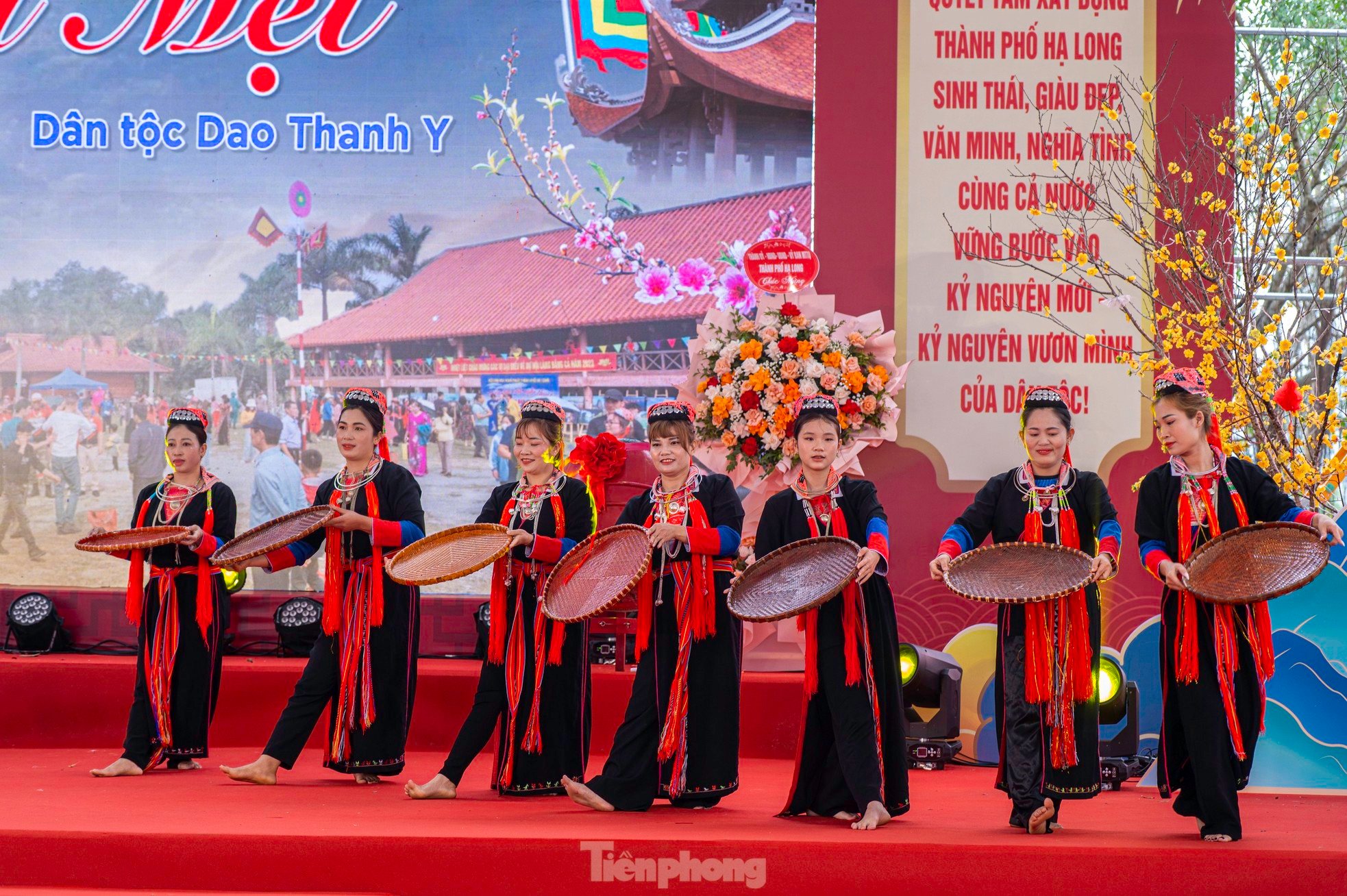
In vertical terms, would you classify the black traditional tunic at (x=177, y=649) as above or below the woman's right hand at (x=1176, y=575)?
below

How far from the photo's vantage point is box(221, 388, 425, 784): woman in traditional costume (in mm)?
4324

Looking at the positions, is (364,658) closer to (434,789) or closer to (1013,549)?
(434,789)

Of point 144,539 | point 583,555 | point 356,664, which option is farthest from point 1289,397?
point 144,539

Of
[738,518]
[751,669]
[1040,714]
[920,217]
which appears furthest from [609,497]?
[1040,714]

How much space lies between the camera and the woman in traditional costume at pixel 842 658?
365 centimetres

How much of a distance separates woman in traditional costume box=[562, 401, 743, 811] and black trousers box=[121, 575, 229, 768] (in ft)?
5.38

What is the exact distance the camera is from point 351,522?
4227 millimetres

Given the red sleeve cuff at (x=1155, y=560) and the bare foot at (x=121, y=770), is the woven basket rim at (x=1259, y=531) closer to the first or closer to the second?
the red sleeve cuff at (x=1155, y=560)

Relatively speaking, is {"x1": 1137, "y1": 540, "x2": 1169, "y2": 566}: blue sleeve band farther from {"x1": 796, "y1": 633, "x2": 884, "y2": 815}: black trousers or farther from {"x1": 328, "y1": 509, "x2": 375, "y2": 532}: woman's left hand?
{"x1": 328, "y1": 509, "x2": 375, "y2": 532}: woman's left hand

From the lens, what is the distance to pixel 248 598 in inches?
251

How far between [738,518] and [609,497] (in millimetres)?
1754

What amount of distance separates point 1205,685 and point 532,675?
2.09 m

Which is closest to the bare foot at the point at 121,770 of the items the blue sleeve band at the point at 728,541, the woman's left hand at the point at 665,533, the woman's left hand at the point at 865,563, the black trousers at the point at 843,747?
the woman's left hand at the point at 665,533

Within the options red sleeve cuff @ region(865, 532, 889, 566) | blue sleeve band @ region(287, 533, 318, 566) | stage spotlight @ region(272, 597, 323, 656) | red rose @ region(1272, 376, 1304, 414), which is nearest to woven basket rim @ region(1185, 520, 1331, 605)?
red sleeve cuff @ region(865, 532, 889, 566)
